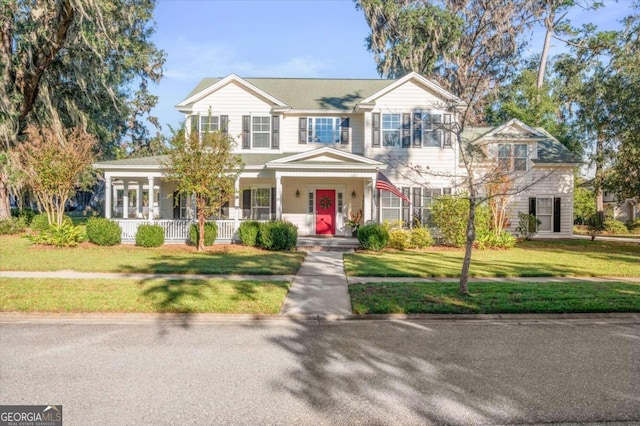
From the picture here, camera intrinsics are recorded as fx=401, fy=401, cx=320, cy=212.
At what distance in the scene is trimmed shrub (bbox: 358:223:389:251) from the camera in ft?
50.0

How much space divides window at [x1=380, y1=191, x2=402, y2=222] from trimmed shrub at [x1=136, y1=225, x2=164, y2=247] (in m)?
10.1

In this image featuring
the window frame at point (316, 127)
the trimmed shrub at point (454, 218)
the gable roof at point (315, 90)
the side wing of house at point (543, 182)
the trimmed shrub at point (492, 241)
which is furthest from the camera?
the side wing of house at point (543, 182)

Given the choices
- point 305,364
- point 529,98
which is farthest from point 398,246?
point 529,98

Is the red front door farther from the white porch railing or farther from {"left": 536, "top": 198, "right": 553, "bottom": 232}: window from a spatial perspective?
{"left": 536, "top": 198, "right": 553, "bottom": 232}: window

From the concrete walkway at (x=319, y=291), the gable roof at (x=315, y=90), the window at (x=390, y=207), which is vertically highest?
the gable roof at (x=315, y=90)

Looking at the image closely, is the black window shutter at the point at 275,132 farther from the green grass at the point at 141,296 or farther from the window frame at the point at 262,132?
the green grass at the point at 141,296

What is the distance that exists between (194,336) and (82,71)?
67.4ft

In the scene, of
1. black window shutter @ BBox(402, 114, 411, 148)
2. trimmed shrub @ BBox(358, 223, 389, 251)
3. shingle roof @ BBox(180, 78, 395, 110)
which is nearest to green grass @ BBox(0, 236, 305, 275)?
trimmed shrub @ BBox(358, 223, 389, 251)

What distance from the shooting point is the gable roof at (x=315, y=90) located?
19.0 m

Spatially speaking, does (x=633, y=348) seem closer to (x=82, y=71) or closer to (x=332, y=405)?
(x=332, y=405)

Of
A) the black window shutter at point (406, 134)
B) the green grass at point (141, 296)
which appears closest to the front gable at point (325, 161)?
the black window shutter at point (406, 134)

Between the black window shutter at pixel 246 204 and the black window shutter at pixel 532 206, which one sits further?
the black window shutter at pixel 532 206

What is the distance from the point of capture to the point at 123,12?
812 inches

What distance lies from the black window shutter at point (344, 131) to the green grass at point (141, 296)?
1194 centimetres
